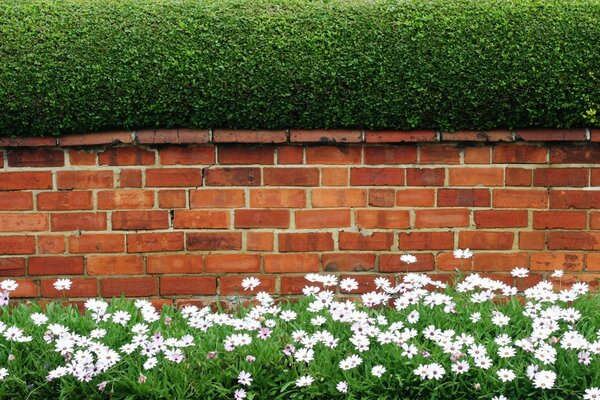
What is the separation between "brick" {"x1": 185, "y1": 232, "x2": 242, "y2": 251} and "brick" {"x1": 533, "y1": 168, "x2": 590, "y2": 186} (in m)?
1.37

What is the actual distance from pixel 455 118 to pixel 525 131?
33 centimetres

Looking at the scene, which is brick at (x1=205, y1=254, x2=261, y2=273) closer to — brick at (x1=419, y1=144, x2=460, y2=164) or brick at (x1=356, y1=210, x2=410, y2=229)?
brick at (x1=356, y1=210, x2=410, y2=229)

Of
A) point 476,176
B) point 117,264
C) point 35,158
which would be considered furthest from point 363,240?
point 35,158

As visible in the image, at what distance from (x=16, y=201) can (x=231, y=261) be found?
992mm

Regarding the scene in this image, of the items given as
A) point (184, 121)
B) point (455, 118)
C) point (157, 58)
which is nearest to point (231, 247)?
point (184, 121)

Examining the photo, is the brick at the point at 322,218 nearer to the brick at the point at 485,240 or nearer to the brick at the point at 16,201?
the brick at the point at 485,240

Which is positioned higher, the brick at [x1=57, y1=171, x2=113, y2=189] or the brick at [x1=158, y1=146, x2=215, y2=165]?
the brick at [x1=158, y1=146, x2=215, y2=165]

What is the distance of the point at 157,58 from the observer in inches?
130

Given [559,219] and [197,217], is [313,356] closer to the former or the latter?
[197,217]

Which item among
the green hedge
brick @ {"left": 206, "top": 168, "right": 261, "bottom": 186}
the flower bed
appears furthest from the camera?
brick @ {"left": 206, "top": 168, "right": 261, "bottom": 186}

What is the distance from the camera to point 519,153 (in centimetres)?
339

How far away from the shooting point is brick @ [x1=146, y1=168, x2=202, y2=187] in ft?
11.0

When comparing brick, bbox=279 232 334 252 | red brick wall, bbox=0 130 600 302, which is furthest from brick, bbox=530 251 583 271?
brick, bbox=279 232 334 252

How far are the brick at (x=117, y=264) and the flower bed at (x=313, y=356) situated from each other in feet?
2.31
